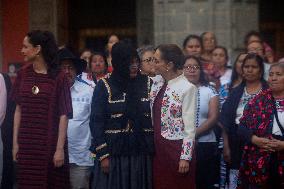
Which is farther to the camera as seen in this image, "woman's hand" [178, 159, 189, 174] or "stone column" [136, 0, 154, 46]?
"stone column" [136, 0, 154, 46]

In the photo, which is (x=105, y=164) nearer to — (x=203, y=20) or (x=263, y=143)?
(x=263, y=143)

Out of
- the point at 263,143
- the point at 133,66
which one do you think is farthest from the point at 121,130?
the point at 263,143

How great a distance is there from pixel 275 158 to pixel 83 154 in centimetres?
213

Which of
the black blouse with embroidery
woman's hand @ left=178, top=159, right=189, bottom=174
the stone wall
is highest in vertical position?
the stone wall

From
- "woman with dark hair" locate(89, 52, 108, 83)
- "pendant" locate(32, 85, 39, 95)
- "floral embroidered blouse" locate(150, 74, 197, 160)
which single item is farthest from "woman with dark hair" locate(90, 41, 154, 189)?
"woman with dark hair" locate(89, 52, 108, 83)

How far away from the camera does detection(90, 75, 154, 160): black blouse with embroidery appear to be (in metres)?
6.80

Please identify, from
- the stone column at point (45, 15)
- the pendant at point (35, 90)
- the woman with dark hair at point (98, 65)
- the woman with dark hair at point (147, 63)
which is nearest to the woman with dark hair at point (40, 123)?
the pendant at point (35, 90)

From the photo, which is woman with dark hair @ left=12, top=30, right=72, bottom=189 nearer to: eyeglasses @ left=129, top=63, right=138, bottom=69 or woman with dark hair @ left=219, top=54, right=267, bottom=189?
eyeglasses @ left=129, top=63, right=138, bottom=69

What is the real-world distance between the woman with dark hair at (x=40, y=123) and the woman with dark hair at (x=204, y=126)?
1.98m

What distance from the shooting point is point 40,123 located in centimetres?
681

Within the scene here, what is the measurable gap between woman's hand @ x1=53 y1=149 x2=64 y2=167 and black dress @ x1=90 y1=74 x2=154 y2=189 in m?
0.30

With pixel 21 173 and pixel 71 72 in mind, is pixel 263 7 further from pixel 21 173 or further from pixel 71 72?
pixel 21 173

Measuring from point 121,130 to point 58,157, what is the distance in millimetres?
615

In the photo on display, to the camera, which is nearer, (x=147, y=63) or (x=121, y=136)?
(x=121, y=136)
